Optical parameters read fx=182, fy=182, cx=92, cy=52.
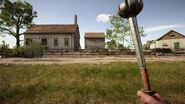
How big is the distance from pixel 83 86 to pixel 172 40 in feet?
141

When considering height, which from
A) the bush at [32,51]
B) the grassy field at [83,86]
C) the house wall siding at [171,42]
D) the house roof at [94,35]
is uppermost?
the house roof at [94,35]

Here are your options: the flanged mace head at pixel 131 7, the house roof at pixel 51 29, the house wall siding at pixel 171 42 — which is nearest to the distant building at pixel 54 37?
the house roof at pixel 51 29

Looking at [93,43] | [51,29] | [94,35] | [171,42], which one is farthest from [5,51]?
[171,42]

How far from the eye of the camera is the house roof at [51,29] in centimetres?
3816

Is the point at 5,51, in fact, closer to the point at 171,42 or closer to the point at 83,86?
the point at 83,86

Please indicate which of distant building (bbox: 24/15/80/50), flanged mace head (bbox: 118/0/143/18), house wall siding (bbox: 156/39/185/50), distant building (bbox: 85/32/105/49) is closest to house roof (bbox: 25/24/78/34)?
distant building (bbox: 24/15/80/50)

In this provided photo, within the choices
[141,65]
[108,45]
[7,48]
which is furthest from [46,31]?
[141,65]

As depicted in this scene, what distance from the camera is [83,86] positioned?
6742mm

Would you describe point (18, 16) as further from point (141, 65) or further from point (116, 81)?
point (141, 65)

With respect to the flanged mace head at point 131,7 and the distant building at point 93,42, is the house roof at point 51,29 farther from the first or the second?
the flanged mace head at point 131,7

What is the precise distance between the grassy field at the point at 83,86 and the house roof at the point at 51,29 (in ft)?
97.8

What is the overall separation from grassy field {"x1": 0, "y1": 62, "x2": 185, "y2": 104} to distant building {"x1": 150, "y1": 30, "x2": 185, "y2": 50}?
38323 mm

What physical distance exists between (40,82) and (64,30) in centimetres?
3197

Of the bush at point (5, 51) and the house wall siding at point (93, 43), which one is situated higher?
the house wall siding at point (93, 43)
